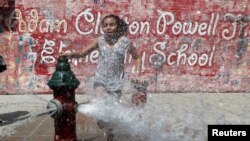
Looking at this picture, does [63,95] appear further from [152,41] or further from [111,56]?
[152,41]

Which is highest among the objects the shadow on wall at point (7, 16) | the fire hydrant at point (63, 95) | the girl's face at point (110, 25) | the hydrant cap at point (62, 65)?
the shadow on wall at point (7, 16)

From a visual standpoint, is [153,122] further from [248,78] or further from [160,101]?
[248,78]

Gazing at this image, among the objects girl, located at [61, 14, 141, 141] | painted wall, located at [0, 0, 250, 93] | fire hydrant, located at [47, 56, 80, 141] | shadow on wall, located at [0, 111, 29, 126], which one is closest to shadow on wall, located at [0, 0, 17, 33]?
painted wall, located at [0, 0, 250, 93]

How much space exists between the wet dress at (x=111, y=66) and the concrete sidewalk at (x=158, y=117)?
551 millimetres

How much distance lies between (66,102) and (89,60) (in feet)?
14.0

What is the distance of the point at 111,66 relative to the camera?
5.34m

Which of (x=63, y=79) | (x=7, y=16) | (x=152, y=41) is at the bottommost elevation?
(x=63, y=79)

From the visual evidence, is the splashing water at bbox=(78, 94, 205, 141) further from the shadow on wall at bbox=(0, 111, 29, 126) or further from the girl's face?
the shadow on wall at bbox=(0, 111, 29, 126)

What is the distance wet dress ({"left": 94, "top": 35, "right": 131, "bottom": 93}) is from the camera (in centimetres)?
525

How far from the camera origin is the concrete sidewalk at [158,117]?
5.50 metres

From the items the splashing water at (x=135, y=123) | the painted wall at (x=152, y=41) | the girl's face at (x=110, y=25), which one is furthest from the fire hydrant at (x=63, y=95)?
the painted wall at (x=152, y=41)

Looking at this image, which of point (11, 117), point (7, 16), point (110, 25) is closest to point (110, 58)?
point (110, 25)

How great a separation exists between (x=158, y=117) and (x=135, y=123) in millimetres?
912

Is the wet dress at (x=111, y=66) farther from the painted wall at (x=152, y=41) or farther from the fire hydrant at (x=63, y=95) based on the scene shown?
the painted wall at (x=152, y=41)
